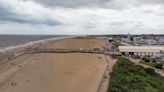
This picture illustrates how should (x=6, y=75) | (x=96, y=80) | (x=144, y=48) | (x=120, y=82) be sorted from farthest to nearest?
(x=144, y=48)
(x=6, y=75)
(x=96, y=80)
(x=120, y=82)

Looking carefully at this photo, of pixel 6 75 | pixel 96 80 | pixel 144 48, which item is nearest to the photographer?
pixel 96 80

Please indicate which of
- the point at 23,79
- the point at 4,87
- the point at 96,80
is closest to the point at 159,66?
the point at 96,80

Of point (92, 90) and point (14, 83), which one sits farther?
point (14, 83)

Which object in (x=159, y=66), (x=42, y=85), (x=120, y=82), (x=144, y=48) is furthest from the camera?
(x=144, y=48)

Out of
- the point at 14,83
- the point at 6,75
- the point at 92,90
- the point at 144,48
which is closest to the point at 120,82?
the point at 92,90

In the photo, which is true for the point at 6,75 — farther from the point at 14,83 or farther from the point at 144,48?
the point at 144,48

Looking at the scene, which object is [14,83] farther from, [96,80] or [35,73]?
[96,80]

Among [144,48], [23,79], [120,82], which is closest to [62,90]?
[120,82]

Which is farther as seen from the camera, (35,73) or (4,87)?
(35,73)

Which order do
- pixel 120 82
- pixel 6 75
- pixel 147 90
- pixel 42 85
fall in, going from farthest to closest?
pixel 6 75 → pixel 42 85 → pixel 120 82 → pixel 147 90
